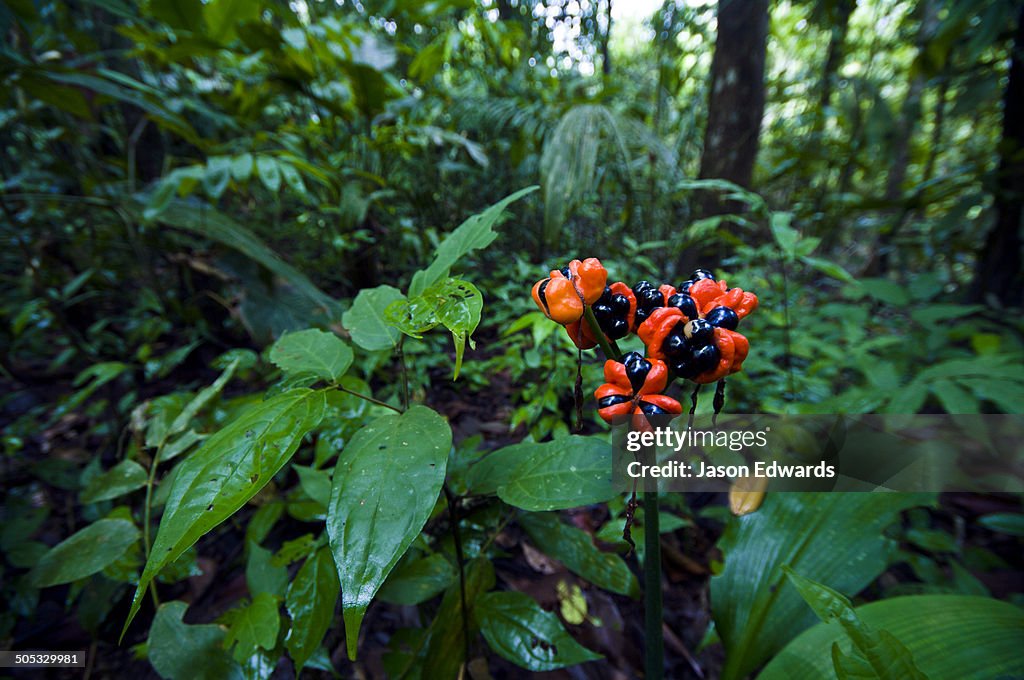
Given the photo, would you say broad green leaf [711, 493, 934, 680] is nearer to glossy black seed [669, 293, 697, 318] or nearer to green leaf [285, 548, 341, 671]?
glossy black seed [669, 293, 697, 318]

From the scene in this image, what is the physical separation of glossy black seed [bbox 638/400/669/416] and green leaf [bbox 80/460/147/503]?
99cm

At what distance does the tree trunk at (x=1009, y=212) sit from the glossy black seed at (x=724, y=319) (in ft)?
7.45

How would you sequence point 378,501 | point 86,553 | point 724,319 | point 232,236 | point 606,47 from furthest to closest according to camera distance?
point 606,47, point 232,236, point 86,553, point 724,319, point 378,501

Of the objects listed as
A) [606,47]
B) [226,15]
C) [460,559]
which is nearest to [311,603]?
[460,559]

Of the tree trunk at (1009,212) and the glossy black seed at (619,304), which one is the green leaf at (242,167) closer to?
the glossy black seed at (619,304)

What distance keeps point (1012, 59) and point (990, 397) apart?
1.87 meters

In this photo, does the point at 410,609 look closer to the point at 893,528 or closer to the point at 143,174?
the point at 893,528

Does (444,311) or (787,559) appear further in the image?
(787,559)

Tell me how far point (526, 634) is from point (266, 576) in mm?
506

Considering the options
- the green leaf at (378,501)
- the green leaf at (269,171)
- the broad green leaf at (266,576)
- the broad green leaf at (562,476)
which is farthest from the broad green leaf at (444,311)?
the green leaf at (269,171)

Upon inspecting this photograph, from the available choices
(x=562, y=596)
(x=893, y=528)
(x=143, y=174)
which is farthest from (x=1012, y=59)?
(x=143, y=174)

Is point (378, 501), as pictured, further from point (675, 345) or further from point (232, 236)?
point (232, 236)

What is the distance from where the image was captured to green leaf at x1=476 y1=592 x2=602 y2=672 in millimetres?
680

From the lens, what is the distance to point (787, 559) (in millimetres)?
947
